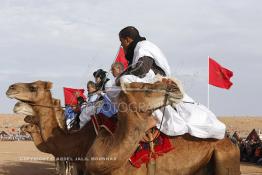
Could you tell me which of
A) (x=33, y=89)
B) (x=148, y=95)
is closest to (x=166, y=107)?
(x=148, y=95)

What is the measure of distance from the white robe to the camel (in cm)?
14

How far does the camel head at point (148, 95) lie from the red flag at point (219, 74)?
897 cm

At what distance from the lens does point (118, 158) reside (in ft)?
18.3

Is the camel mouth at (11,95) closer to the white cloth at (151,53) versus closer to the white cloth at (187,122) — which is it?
the white cloth at (151,53)

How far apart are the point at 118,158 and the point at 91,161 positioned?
34cm

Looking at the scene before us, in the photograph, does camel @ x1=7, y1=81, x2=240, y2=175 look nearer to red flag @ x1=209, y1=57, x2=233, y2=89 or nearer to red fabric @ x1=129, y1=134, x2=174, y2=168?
red fabric @ x1=129, y1=134, x2=174, y2=168

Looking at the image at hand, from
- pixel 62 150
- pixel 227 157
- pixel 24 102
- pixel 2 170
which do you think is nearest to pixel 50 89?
pixel 24 102

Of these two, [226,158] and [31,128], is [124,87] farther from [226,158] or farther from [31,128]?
[31,128]

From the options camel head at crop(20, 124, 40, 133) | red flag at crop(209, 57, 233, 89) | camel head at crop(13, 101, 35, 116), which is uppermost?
red flag at crop(209, 57, 233, 89)

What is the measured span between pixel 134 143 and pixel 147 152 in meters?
0.62

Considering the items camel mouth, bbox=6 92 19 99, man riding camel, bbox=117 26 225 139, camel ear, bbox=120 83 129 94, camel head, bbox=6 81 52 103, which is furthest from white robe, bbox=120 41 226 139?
camel mouth, bbox=6 92 19 99

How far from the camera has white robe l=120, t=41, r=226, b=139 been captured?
20.6ft

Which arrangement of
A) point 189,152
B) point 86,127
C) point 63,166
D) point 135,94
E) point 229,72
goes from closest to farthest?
1. point 135,94
2. point 189,152
3. point 86,127
4. point 63,166
5. point 229,72

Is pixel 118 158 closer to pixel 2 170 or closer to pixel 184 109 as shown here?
pixel 184 109
